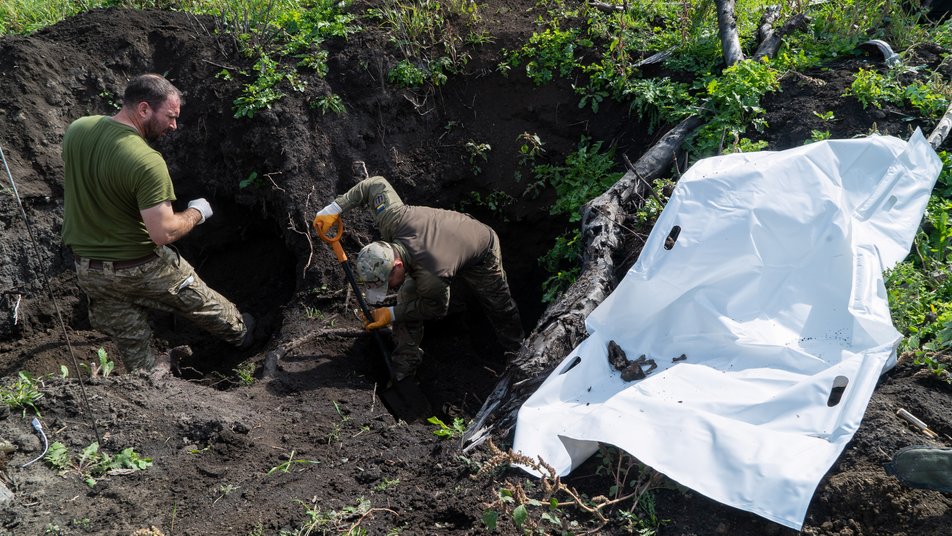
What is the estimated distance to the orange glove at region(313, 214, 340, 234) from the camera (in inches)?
190

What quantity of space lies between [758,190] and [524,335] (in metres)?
2.31

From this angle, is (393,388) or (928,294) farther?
(393,388)

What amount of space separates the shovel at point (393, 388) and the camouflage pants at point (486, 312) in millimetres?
60

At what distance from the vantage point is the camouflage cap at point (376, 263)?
174 inches

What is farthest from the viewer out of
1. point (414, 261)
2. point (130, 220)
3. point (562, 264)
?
point (562, 264)

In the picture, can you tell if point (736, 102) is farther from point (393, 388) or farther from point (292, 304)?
point (292, 304)

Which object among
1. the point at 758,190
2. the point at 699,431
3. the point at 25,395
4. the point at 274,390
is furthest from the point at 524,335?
the point at 25,395

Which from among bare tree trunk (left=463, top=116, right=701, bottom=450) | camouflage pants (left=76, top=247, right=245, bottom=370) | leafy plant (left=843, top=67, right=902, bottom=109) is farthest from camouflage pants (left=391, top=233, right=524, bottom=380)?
leafy plant (left=843, top=67, right=902, bottom=109)

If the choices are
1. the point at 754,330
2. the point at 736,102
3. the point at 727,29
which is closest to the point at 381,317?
the point at 754,330

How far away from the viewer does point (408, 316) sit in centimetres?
480

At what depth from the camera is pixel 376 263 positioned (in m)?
4.41

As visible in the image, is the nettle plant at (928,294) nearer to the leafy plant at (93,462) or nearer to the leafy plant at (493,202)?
the leafy plant at (493,202)

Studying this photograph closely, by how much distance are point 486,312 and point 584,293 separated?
1334 mm

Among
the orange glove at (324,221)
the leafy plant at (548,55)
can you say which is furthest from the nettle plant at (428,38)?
the orange glove at (324,221)
